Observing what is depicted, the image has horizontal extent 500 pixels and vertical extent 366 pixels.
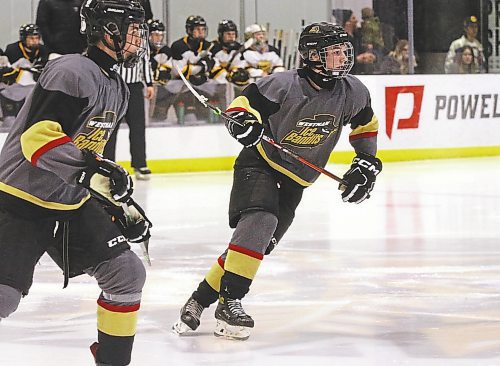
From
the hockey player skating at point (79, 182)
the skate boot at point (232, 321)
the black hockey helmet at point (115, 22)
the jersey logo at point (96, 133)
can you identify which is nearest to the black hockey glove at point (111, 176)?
the hockey player skating at point (79, 182)

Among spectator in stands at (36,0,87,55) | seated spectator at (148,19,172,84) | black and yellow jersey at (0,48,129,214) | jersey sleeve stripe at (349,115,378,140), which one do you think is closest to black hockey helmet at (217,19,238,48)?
seated spectator at (148,19,172,84)

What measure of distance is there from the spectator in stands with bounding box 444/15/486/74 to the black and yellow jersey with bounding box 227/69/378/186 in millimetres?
7396

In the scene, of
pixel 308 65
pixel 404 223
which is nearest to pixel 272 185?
pixel 308 65

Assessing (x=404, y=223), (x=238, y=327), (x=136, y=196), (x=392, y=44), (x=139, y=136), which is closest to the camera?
(x=238, y=327)

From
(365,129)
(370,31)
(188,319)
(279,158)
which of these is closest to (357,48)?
(370,31)

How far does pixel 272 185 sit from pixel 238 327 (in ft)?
1.54

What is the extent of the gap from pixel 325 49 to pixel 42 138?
1288 millimetres

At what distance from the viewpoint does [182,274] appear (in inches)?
186

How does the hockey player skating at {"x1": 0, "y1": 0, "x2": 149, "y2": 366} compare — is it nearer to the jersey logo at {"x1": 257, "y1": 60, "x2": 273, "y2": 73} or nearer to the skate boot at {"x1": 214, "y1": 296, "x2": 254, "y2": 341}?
the skate boot at {"x1": 214, "y1": 296, "x2": 254, "y2": 341}

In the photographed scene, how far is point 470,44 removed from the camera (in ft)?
36.9

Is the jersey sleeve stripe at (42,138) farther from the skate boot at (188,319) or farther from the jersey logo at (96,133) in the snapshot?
the skate boot at (188,319)

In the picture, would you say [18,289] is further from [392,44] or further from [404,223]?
[392,44]

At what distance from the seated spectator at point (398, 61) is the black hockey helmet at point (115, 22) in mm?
7809

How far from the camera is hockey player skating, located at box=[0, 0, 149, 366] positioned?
258cm
